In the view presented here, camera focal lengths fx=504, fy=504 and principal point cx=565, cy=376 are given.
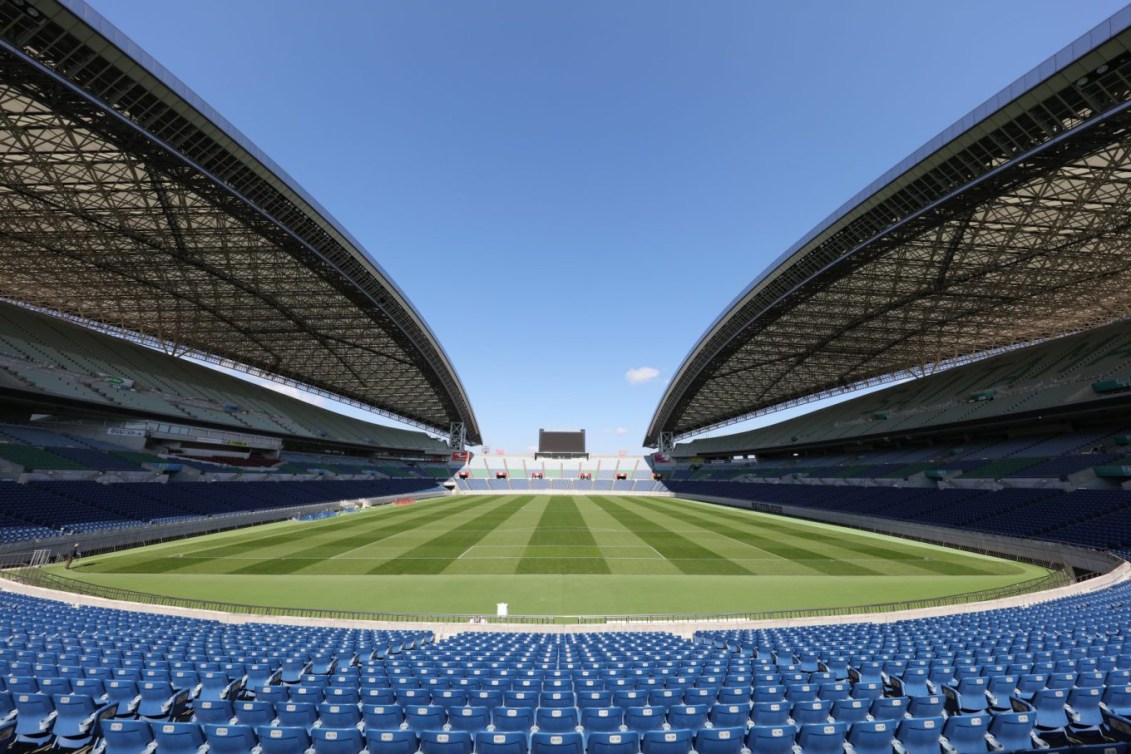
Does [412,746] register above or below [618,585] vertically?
above

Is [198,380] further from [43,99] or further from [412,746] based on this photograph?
[412,746]

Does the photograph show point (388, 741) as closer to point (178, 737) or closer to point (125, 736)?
point (178, 737)

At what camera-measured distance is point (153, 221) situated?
31.6m

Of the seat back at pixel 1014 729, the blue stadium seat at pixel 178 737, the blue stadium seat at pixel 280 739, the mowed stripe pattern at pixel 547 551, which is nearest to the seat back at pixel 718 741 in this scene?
the seat back at pixel 1014 729

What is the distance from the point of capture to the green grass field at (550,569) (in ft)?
64.6

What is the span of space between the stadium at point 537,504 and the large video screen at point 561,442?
1416 inches

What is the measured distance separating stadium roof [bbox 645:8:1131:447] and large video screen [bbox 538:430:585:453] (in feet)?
137

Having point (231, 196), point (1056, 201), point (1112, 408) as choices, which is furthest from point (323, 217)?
point (1112, 408)

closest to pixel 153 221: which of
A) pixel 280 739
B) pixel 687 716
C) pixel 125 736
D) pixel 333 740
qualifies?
pixel 125 736

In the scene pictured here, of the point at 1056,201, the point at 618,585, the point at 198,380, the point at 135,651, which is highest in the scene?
the point at 1056,201

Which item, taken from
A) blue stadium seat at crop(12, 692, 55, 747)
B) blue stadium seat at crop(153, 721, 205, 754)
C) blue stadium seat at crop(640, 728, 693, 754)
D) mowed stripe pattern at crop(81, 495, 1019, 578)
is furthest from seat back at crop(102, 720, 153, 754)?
mowed stripe pattern at crop(81, 495, 1019, 578)

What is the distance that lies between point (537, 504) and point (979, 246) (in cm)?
5352

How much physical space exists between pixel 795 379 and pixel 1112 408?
1614 inches

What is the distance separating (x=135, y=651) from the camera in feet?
31.3
